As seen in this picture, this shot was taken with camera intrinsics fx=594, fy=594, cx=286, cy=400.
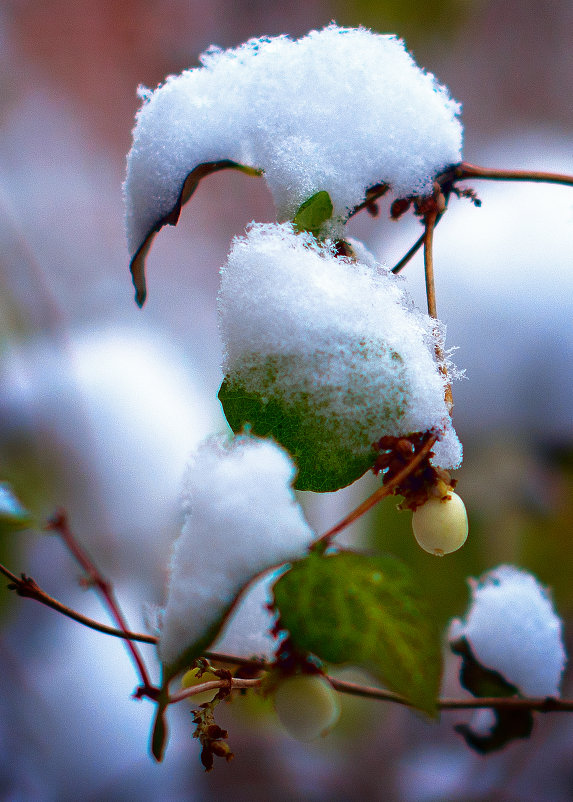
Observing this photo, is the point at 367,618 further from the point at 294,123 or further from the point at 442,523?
the point at 294,123

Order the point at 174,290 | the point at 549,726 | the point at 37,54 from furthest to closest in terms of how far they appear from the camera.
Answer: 1. the point at 174,290
2. the point at 37,54
3. the point at 549,726

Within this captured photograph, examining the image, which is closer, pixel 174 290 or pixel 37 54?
pixel 37 54

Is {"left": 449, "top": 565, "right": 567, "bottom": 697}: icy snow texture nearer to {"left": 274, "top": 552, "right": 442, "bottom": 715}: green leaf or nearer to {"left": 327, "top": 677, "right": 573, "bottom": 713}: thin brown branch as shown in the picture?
{"left": 327, "top": 677, "right": 573, "bottom": 713}: thin brown branch

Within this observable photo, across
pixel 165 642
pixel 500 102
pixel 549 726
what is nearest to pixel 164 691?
pixel 165 642

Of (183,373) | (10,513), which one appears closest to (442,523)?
(10,513)

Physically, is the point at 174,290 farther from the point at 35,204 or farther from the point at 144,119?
the point at 144,119

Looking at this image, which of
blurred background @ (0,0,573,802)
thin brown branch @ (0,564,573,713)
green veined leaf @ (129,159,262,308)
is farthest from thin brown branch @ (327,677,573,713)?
blurred background @ (0,0,573,802)
